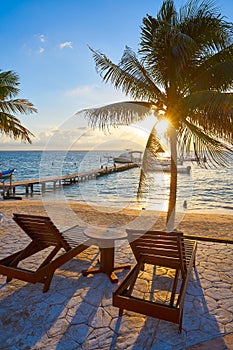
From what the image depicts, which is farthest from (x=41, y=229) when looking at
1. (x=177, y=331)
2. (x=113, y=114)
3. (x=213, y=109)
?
(x=213, y=109)

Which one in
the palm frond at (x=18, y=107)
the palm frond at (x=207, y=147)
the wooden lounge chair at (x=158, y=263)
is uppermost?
the palm frond at (x=18, y=107)

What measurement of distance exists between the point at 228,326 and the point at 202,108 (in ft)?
12.8

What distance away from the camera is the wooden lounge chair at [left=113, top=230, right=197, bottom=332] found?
2703 millimetres

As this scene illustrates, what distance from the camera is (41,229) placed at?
389 centimetres

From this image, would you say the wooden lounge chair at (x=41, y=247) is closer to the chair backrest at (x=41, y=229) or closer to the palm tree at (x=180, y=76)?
the chair backrest at (x=41, y=229)

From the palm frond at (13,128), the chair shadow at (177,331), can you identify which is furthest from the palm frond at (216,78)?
the palm frond at (13,128)

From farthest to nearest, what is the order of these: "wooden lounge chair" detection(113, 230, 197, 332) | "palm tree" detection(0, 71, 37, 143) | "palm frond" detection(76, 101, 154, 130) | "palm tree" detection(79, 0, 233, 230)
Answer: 1. "palm tree" detection(0, 71, 37, 143)
2. "palm frond" detection(76, 101, 154, 130)
3. "palm tree" detection(79, 0, 233, 230)
4. "wooden lounge chair" detection(113, 230, 197, 332)

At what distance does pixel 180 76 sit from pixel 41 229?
506cm

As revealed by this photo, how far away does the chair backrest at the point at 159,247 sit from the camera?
3101 mm

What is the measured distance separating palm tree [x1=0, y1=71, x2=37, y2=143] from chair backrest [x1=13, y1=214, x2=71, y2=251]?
8.00 m

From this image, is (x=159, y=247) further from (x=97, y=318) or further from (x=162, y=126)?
(x=162, y=126)

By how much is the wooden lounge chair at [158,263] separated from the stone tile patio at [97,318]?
21 cm

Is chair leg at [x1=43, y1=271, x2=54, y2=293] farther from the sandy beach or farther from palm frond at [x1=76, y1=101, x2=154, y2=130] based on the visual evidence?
palm frond at [x1=76, y1=101, x2=154, y2=130]

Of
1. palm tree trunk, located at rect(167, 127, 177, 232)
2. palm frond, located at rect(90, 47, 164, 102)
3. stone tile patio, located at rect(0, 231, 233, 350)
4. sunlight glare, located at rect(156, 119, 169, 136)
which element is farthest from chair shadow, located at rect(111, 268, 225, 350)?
palm frond, located at rect(90, 47, 164, 102)
